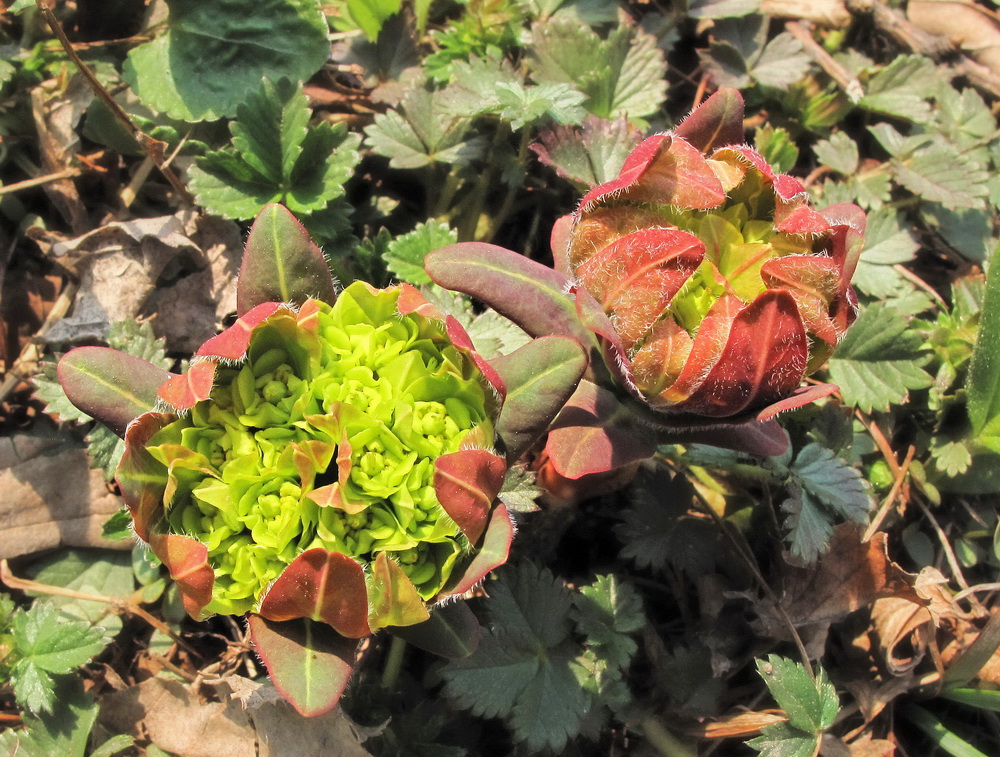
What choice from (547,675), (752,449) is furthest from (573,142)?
(547,675)

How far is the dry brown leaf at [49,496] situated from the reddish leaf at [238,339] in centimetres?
176

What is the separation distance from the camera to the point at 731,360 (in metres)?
2.25

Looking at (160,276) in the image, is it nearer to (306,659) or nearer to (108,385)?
(108,385)

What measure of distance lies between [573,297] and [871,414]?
1.88 metres

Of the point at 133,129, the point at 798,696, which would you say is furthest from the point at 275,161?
the point at 798,696

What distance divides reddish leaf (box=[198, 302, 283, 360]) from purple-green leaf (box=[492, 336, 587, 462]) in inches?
28.7

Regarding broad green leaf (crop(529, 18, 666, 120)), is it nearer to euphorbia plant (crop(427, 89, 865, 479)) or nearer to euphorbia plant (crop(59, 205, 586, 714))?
euphorbia plant (crop(427, 89, 865, 479))

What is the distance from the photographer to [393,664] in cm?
323

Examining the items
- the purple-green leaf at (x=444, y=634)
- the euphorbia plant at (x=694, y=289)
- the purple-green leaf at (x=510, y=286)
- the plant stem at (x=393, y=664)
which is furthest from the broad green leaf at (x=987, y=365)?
the plant stem at (x=393, y=664)

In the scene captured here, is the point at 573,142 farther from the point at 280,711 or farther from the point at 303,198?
the point at 280,711

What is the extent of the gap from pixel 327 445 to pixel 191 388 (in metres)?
0.39

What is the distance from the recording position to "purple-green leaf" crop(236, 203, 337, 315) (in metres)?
2.58

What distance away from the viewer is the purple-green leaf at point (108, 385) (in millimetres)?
2488

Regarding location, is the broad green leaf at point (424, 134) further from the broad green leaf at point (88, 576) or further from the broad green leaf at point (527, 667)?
the broad green leaf at point (88, 576)
